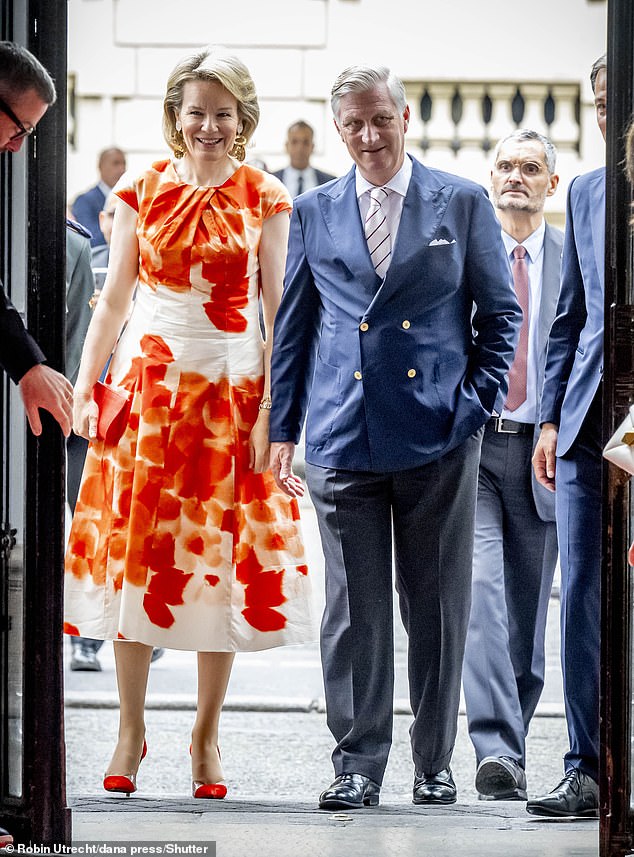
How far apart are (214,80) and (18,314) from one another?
1.27 metres

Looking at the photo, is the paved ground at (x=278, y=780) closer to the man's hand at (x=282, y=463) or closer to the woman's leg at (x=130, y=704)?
the woman's leg at (x=130, y=704)

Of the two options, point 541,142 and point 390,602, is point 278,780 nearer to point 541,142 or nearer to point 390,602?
point 390,602

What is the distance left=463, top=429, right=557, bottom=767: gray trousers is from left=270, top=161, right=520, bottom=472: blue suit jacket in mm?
831

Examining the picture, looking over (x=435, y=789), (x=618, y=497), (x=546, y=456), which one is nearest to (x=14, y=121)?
(x=618, y=497)

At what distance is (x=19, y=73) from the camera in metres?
4.22

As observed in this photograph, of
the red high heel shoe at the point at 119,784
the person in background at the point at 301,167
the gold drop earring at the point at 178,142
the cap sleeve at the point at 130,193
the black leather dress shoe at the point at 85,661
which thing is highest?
the person in background at the point at 301,167

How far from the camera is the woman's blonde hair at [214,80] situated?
17.3 ft

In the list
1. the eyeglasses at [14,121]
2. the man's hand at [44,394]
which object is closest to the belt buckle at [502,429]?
the man's hand at [44,394]

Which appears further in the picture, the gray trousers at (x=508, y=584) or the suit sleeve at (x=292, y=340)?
the gray trousers at (x=508, y=584)

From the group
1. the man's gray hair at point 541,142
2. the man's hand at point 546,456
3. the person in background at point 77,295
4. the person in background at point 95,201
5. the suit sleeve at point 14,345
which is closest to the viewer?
the suit sleeve at point 14,345

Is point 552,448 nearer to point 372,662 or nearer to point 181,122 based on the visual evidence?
point 372,662

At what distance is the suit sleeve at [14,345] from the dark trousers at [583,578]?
1.74 metres

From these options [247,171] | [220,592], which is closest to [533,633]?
[220,592]

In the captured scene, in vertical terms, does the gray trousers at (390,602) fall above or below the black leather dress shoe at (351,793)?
above
